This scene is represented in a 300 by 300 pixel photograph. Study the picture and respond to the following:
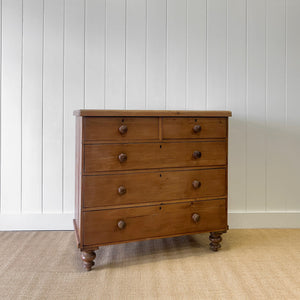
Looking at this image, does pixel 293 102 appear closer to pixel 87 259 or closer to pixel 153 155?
pixel 153 155

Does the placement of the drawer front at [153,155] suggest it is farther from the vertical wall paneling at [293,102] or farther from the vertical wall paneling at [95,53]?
the vertical wall paneling at [293,102]

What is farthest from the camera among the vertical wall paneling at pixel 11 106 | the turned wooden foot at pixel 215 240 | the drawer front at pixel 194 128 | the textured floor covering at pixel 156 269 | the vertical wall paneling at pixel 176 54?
the vertical wall paneling at pixel 176 54

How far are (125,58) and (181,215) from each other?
1.36 metres

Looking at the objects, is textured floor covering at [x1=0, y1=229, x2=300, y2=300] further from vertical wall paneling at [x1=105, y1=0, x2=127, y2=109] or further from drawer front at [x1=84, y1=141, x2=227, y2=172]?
vertical wall paneling at [x1=105, y1=0, x2=127, y2=109]

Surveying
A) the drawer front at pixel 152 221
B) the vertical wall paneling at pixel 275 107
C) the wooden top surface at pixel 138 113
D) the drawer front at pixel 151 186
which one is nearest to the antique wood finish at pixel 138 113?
the wooden top surface at pixel 138 113

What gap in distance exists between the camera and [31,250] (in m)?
2.27

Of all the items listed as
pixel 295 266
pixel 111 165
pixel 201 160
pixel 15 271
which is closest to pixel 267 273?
pixel 295 266

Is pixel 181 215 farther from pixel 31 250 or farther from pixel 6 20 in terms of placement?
pixel 6 20

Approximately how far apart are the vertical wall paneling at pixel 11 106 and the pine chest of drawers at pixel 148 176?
0.81 metres

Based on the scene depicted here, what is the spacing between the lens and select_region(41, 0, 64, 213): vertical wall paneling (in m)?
2.62

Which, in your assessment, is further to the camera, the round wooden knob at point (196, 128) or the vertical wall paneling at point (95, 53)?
the vertical wall paneling at point (95, 53)

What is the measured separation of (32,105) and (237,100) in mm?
1693

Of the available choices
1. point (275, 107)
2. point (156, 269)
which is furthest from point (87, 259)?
point (275, 107)

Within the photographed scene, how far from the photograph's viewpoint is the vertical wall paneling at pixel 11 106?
8.52ft
